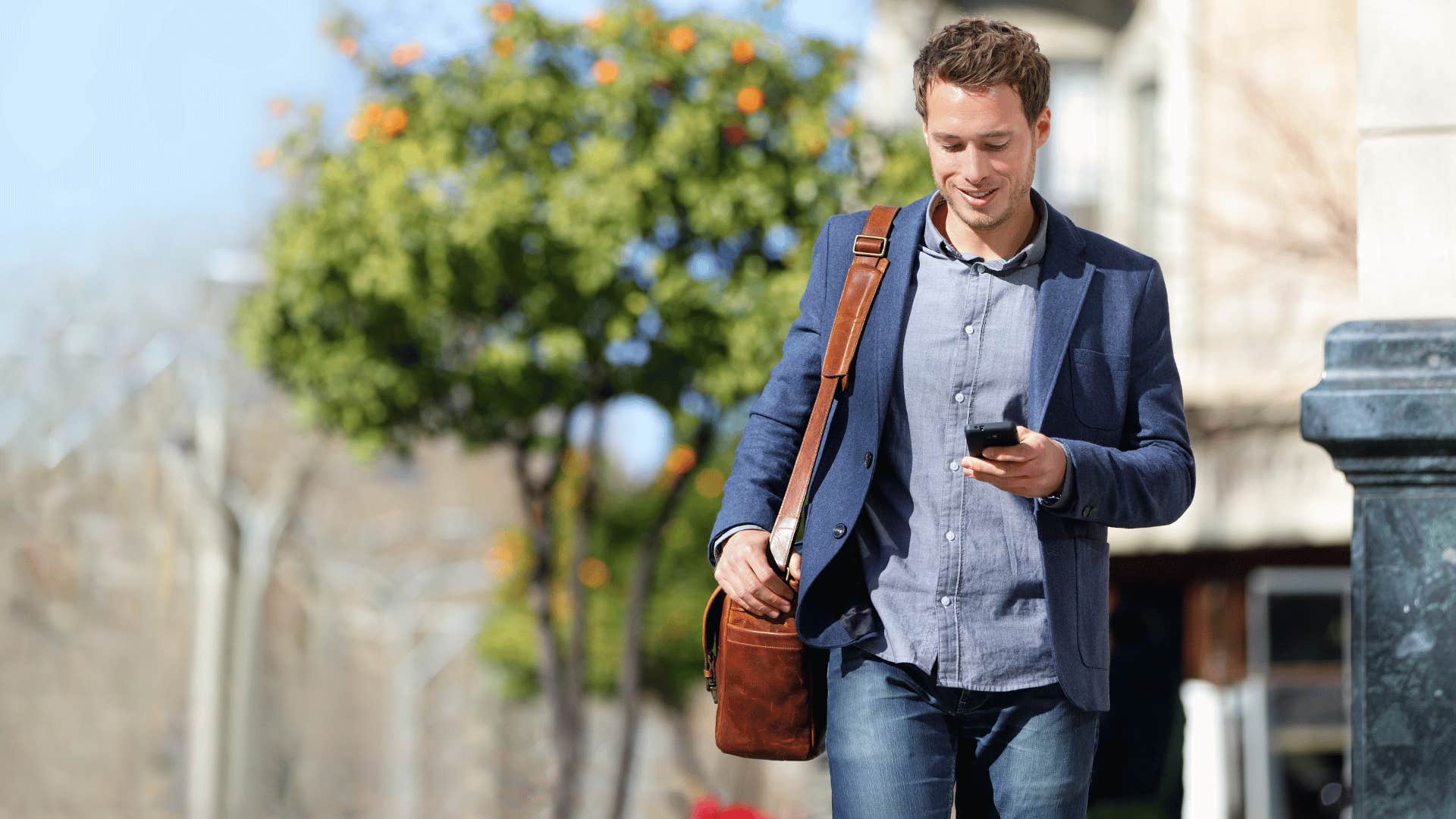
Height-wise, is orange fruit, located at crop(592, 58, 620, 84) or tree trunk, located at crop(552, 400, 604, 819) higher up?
orange fruit, located at crop(592, 58, 620, 84)

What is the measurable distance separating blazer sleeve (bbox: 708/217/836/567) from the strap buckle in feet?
0.23

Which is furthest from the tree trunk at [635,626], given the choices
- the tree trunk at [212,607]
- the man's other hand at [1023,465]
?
the man's other hand at [1023,465]

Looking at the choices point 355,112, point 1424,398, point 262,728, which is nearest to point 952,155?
point 1424,398

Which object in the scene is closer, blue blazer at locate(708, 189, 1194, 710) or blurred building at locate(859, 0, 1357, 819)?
blue blazer at locate(708, 189, 1194, 710)

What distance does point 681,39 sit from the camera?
8547 millimetres

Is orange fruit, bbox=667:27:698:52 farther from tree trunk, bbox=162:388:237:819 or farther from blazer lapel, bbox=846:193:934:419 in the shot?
blazer lapel, bbox=846:193:934:419

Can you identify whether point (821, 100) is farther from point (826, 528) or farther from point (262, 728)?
point (262, 728)

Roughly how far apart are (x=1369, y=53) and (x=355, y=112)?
6571 millimetres

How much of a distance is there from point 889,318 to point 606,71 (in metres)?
6.24

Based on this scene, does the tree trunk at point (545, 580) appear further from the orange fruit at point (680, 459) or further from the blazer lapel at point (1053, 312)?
the blazer lapel at point (1053, 312)

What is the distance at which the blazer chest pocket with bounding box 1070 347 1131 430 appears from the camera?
8.21 feet

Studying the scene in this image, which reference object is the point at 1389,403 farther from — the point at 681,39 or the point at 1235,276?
the point at 1235,276

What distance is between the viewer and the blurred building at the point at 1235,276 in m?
11.0

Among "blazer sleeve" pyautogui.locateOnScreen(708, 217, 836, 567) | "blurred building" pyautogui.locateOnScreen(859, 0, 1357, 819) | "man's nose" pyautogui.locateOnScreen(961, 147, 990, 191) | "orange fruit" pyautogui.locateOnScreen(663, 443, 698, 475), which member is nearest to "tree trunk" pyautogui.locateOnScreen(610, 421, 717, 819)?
"orange fruit" pyautogui.locateOnScreen(663, 443, 698, 475)
